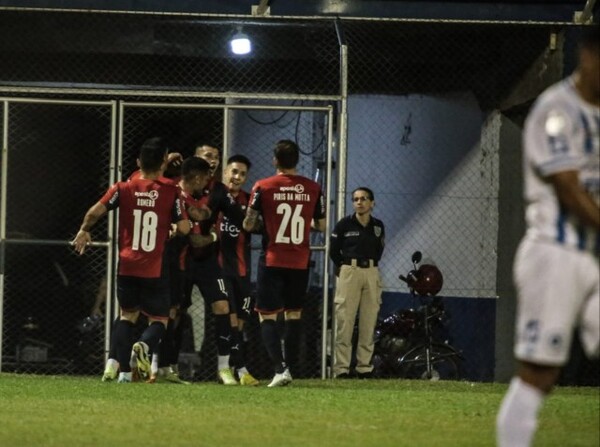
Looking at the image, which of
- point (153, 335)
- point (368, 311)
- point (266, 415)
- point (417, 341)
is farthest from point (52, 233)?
point (266, 415)

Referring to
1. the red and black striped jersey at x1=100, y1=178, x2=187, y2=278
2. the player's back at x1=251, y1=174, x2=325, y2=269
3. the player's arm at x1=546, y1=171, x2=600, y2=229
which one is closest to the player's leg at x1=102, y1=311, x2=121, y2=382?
the red and black striped jersey at x1=100, y1=178, x2=187, y2=278

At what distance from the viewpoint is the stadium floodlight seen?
54.3 ft

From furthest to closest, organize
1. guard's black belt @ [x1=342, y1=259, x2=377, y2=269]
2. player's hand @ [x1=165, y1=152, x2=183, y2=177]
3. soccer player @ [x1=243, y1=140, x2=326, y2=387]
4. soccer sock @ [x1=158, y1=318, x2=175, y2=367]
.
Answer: guard's black belt @ [x1=342, y1=259, x2=377, y2=269]
player's hand @ [x1=165, y1=152, x2=183, y2=177]
soccer sock @ [x1=158, y1=318, x2=175, y2=367]
soccer player @ [x1=243, y1=140, x2=326, y2=387]

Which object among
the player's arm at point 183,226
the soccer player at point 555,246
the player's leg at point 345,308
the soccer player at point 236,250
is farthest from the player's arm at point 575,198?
the player's leg at point 345,308

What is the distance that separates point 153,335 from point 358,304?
12.3ft

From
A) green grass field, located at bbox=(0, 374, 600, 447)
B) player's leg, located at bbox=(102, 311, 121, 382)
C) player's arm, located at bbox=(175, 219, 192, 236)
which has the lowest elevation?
green grass field, located at bbox=(0, 374, 600, 447)

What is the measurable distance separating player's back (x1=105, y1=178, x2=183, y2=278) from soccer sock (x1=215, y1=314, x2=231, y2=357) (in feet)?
3.25

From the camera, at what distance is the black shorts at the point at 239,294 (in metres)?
13.6

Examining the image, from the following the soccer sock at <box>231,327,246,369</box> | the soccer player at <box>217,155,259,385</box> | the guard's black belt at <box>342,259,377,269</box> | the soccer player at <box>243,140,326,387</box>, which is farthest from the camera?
the guard's black belt at <box>342,259,377,269</box>

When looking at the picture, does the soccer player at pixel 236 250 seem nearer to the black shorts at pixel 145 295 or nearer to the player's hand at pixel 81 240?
the black shorts at pixel 145 295

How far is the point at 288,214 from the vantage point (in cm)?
1289

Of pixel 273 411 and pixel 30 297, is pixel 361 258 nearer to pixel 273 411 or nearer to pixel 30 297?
pixel 30 297

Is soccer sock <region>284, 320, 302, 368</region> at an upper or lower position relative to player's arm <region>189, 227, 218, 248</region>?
lower

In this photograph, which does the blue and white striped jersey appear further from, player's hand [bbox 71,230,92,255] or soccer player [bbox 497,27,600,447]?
player's hand [bbox 71,230,92,255]
